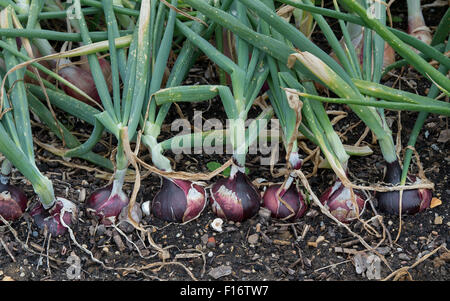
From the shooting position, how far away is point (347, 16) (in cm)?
140

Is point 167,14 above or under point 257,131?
above

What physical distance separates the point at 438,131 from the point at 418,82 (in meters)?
0.21

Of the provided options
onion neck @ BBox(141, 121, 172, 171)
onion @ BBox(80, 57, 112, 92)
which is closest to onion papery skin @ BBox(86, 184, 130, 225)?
onion neck @ BBox(141, 121, 172, 171)

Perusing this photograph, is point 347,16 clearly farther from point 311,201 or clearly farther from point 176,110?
point 176,110

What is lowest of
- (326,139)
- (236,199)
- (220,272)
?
(220,272)

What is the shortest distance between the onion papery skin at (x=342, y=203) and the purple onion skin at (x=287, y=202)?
0.19ft

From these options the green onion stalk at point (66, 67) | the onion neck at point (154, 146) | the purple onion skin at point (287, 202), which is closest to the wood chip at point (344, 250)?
the purple onion skin at point (287, 202)

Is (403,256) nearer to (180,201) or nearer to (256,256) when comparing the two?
(256,256)

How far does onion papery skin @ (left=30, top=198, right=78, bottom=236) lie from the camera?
148 centimetres

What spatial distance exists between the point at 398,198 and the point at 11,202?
89cm

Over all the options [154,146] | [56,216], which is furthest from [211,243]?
[56,216]

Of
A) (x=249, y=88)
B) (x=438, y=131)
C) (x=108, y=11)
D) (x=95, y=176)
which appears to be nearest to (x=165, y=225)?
(x=95, y=176)

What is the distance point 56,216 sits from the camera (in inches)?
58.2

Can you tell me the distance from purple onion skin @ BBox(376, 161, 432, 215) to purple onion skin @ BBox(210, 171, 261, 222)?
0.96 feet
